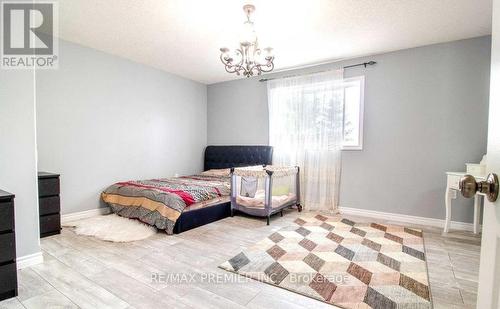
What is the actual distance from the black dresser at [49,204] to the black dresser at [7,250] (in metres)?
1.21

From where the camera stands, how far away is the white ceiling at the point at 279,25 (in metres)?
2.45

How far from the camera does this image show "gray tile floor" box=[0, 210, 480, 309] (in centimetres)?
168

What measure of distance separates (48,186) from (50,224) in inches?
17.7

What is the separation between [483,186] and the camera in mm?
616

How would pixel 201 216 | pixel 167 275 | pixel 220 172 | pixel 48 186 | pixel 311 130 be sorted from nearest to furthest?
1. pixel 167 275
2. pixel 48 186
3. pixel 201 216
4. pixel 311 130
5. pixel 220 172

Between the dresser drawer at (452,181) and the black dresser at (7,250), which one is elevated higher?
the dresser drawer at (452,181)

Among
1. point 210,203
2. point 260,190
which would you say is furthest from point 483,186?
point 210,203

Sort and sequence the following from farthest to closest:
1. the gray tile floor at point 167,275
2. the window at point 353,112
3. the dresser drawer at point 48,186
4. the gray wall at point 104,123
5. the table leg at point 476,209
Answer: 1. the window at point 353,112
2. the gray wall at point 104,123
3. the table leg at point 476,209
4. the dresser drawer at point 48,186
5. the gray tile floor at point 167,275

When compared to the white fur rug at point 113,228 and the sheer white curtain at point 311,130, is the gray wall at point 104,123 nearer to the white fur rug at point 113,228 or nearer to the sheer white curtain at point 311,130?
the white fur rug at point 113,228

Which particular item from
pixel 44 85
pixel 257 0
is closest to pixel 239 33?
pixel 257 0

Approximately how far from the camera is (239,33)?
2986mm

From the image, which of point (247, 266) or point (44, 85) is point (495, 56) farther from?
point (44, 85)

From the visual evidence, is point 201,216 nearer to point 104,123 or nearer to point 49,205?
point 49,205

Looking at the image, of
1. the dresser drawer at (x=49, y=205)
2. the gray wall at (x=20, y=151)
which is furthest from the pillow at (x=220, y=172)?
the gray wall at (x=20, y=151)
